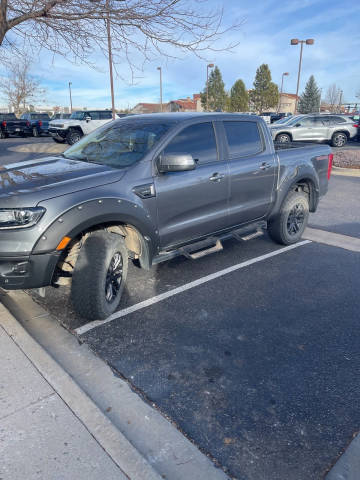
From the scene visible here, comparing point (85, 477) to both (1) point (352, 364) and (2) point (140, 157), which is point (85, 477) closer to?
(1) point (352, 364)

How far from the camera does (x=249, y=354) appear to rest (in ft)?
9.47

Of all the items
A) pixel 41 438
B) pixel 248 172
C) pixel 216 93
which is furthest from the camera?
pixel 216 93

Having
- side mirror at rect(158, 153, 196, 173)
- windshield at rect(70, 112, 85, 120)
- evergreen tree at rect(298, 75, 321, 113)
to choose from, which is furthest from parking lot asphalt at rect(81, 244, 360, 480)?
evergreen tree at rect(298, 75, 321, 113)

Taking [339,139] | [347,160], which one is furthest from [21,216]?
[339,139]

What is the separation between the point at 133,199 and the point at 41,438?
1921 millimetres

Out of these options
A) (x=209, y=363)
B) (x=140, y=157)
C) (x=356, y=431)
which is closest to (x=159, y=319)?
(x=209, y=363)

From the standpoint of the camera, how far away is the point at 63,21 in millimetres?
6645

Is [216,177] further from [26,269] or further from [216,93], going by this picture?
[216,93]

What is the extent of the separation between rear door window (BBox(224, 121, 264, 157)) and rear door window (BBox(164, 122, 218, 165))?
0.29m

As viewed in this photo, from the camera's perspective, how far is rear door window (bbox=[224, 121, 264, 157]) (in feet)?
14.0

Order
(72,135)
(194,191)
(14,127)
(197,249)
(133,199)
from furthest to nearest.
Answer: (14,127) < (72,135) < (197,249) < (194,191) < (133,199)

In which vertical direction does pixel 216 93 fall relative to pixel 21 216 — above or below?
above

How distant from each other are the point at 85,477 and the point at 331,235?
5.10 metres

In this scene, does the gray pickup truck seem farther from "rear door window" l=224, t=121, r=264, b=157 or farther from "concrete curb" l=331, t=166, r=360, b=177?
"concrete curb" l=331, t=166, r=360, b=177
